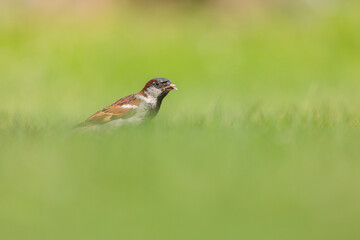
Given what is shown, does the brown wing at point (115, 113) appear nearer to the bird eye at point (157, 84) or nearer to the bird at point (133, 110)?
the bird at point (133, 110)

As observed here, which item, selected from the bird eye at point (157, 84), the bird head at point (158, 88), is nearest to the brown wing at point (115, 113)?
the bird head at point (158, 88)

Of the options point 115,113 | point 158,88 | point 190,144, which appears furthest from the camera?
point 158,88

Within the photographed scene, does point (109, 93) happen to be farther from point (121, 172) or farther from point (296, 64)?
point (121, 172)

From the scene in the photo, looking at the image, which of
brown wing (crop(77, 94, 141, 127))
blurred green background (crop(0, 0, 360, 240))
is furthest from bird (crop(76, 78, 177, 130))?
blurred green background (crop(0, 0, 360, 240))

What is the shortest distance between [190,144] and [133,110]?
1.45 metres

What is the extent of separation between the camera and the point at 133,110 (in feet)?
21.1

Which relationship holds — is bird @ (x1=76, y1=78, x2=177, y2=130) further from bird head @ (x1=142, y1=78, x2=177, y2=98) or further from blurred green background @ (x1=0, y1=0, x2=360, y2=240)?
blurred green background @ (x1=0, y1=0, x2=360, y2=240)

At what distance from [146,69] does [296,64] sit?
2.84m

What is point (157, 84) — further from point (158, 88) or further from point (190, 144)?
point (190, 144)

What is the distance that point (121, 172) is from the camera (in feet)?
14.5

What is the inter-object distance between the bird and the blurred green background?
0.17 metres

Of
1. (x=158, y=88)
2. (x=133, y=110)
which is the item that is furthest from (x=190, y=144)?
(x=158, y=88)

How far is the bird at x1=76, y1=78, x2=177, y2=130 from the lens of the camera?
6398 mm

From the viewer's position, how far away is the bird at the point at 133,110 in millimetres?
6398
